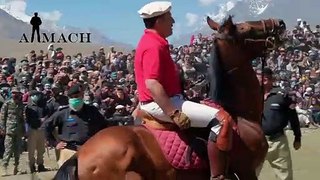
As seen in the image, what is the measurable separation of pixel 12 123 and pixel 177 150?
8.93m

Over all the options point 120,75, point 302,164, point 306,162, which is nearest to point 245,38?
point 302,164

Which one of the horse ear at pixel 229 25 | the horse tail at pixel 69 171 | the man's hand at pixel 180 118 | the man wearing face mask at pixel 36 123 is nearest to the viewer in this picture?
the horse tail at pixel 69 171

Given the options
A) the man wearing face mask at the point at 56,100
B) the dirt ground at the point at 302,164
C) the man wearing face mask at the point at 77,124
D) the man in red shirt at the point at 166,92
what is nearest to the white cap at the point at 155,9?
the man in red shirt at the point at 166,92

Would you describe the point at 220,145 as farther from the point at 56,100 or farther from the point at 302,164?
the point at 56,100

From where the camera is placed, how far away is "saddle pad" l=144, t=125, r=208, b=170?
6.21 meters

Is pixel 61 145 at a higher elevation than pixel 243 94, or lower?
lower

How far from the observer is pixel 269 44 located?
684cm

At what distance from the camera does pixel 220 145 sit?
6211 mm

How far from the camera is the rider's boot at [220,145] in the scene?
6.22 meters

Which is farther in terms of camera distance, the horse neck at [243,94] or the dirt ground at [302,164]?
the dirt ground at [302,164]

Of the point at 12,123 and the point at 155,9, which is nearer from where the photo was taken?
the point at 155,9

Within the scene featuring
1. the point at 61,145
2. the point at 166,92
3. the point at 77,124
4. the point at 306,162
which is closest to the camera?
the point at 166,92

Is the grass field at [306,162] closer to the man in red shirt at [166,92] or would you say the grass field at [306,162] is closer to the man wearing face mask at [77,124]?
the man wearing face mask at [77,124]

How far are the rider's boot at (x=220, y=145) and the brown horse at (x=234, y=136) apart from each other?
6.7 inches
